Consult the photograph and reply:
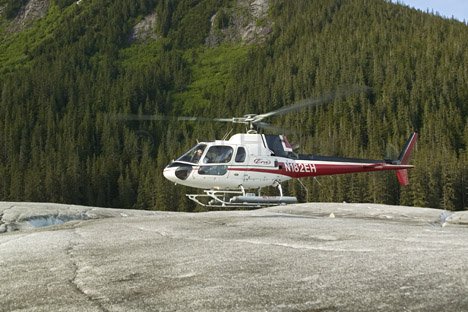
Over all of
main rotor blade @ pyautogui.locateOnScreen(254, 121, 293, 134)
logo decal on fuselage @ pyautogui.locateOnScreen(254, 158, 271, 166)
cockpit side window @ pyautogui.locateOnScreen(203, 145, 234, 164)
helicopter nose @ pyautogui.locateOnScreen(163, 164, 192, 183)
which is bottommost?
helicopter nose @ pyautogui.locateOnScreen(163, 164, 192, 183)

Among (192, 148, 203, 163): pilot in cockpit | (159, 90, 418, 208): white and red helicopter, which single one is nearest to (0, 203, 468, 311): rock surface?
(159, 90, 418, 208): white and red helicopter

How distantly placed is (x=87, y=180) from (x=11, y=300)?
400ft

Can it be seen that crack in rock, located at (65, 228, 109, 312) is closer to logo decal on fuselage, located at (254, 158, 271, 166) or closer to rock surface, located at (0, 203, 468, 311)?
rock surface, located at (0, 203, 468, 311)

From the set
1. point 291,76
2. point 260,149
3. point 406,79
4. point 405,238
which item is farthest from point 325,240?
point 291,76

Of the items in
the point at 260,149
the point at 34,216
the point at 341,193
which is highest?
the point at 260,149

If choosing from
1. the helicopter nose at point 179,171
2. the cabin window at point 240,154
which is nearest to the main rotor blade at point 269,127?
A: the cabin window at point 240,154

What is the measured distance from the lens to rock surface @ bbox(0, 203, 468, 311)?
22.8 feet

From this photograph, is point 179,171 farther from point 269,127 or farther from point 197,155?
point 269,127

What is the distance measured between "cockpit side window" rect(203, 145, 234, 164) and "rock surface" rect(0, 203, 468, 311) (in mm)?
6486

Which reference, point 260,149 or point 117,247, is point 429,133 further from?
point 117,247

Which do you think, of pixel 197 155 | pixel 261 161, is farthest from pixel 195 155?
pixel 261 161

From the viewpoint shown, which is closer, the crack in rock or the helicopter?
the crack in rock

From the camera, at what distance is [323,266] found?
864cm

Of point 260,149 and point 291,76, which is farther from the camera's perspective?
point 291,76
